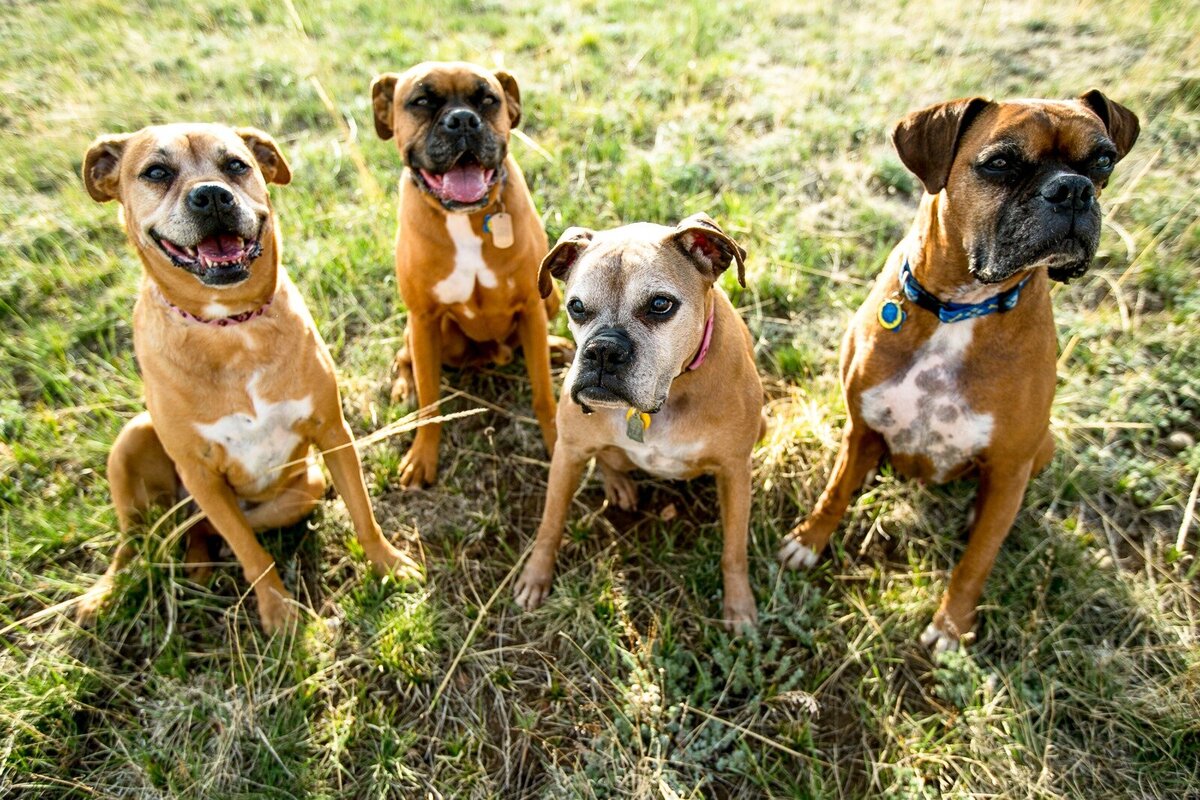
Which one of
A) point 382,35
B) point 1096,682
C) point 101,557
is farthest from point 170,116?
point 1096,682

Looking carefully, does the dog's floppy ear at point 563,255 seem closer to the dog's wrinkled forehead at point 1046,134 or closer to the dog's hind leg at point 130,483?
the dog's wrinkled forehead at point 1046,134

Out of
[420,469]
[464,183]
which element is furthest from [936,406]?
[420,469]

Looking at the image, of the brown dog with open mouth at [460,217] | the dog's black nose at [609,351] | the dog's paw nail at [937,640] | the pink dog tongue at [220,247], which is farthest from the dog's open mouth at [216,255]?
the dog's paw nail at [937,640]

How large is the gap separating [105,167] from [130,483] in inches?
55.3

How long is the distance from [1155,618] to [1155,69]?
4.68 meters

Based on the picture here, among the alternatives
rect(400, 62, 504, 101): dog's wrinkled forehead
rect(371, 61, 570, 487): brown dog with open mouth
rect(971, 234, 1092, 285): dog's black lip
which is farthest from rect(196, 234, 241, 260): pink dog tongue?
rect(971, 234, 1092, 285): dog's black lip

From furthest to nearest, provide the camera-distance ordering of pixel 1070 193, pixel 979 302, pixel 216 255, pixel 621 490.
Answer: pixel 621 490, pixel 979 302, pixel 216 255, pixel 1070 193

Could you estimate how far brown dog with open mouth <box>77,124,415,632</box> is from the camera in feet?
9.86

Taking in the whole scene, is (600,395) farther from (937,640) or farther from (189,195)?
(937,640)

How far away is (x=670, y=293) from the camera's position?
294cm

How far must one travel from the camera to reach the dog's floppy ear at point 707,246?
9.75 feet

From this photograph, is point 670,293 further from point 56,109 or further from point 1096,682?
point 56,109

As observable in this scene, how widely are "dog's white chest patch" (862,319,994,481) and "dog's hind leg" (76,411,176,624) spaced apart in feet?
10.7

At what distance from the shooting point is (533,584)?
3711mm
